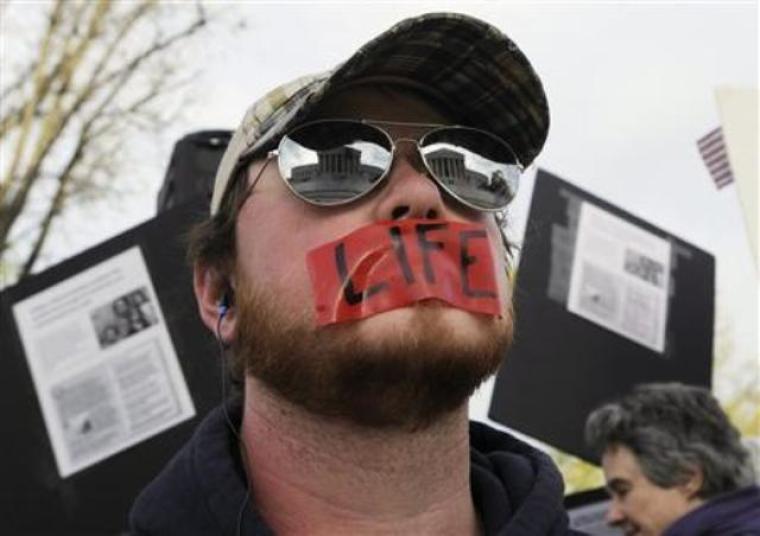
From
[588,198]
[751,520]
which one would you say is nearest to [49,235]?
[588,198]

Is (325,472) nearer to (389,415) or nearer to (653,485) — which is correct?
(389,415)

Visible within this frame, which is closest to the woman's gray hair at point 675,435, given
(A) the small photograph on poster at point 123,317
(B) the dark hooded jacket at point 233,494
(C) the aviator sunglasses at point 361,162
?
(A) the small photograph on poster at point 123,317

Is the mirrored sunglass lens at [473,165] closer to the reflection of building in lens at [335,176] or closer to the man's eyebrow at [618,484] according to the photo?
the reflection of building in lens at [335,176]

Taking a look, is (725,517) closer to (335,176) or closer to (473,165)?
(473,165)

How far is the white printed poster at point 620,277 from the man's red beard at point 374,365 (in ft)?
5.29

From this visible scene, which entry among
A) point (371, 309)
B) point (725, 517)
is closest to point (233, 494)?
point (371, 309)

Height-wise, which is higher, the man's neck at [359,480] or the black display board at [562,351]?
the man's neck at [359,480]

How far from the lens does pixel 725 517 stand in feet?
7.62

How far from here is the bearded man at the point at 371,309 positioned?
1187 millimetres

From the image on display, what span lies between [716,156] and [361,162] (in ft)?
11.1

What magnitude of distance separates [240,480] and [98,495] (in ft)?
4.03

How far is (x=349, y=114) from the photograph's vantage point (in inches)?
52.4

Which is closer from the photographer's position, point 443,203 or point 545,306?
point 443,203

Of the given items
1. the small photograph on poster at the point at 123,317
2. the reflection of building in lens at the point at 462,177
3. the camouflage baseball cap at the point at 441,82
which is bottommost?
the small photograph on poster at the point at 123,317
